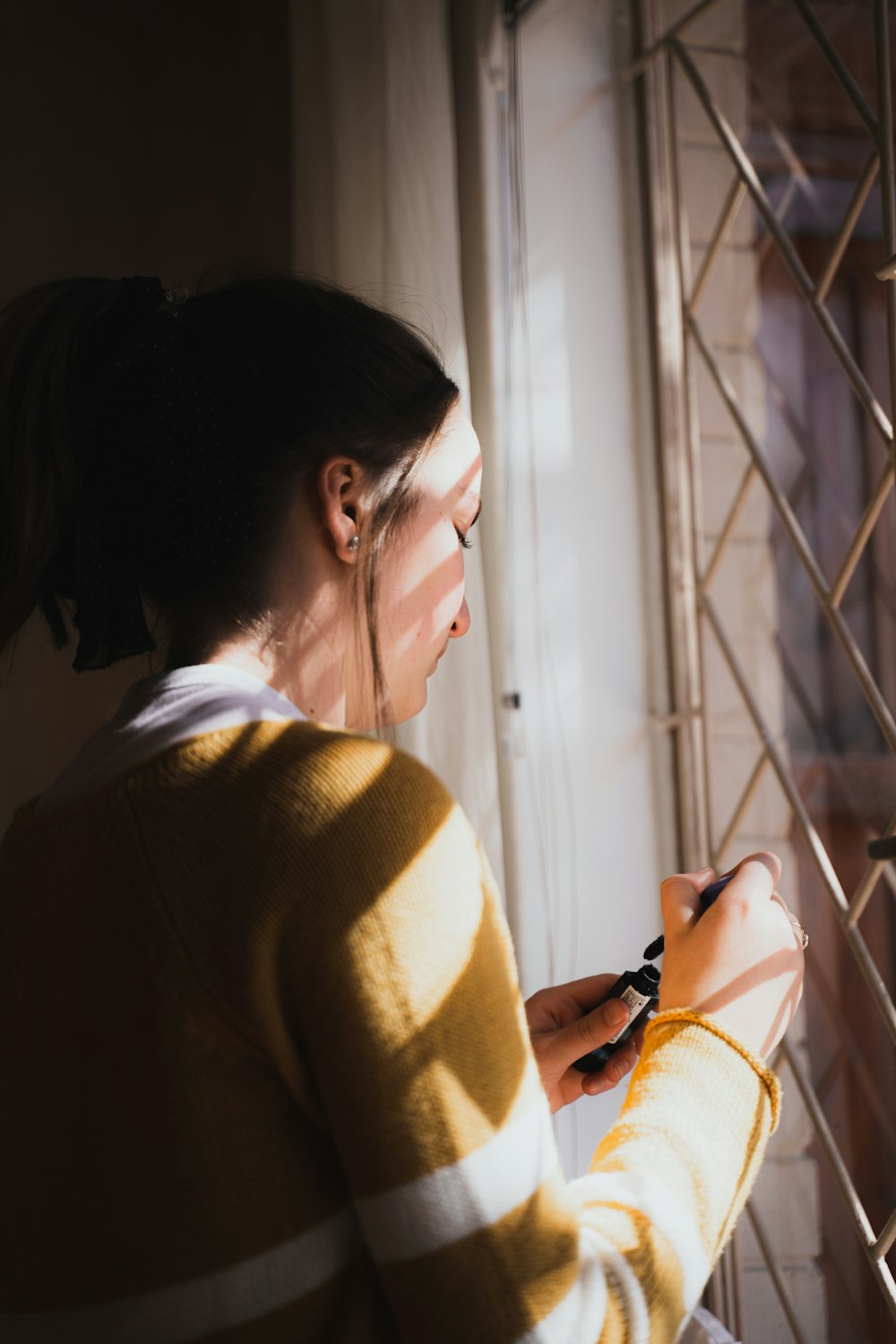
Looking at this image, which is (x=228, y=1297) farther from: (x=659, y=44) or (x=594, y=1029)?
(x=659, y=44)

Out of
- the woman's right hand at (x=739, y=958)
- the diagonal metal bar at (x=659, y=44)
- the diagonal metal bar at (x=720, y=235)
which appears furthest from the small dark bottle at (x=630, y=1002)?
the diagonal metal bar at (x=659, y=44)

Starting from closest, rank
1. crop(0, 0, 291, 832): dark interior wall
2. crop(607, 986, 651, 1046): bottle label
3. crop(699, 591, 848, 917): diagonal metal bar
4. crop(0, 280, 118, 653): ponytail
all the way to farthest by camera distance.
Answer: crop(0, 280, 118, 653): ponytail, crop(607, 986, 651, 1046): bottle label, crop(699, 591, 848, 917): diagonal metal bar, crop(0, 0, 291, 832): dark interior wall

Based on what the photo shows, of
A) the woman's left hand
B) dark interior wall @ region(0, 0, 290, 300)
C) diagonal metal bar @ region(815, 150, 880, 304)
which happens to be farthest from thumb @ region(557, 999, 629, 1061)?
dark interior wall @ region(0, 0, 290, 300)

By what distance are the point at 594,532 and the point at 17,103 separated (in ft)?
3.27

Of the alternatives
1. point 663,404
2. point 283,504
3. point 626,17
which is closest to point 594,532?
point 663,404

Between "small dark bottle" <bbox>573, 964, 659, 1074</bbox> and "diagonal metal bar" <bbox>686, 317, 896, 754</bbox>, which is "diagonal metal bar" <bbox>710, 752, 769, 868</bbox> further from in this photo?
"small dark bottle" <bbox>573, 964, 659, 1074</bbox>

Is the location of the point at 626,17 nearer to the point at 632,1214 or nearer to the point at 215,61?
the point at 215,61

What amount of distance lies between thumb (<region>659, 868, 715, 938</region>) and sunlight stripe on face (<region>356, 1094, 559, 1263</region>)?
0.69ft

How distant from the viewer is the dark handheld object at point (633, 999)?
785mm

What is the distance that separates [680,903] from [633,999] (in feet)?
0.45

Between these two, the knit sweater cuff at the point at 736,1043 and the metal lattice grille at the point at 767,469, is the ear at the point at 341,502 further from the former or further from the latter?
the metal lattice grille at the point at 767,469

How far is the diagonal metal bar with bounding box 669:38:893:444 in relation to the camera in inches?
37.2

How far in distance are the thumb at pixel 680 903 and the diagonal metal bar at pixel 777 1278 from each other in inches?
23.4

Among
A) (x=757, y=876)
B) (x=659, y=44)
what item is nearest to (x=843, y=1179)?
(x=757, y=876)
